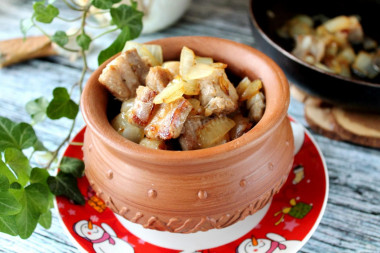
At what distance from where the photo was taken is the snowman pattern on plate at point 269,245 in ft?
3.17

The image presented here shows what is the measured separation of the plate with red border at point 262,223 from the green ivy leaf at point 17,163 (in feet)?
0.37

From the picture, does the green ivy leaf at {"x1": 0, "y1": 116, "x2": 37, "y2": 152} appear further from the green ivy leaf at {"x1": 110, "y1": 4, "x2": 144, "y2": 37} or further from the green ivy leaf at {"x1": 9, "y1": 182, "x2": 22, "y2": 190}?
the green ivy leaf at {"x1": 110, "y1": 4, "x2": 144, "y2": 37}

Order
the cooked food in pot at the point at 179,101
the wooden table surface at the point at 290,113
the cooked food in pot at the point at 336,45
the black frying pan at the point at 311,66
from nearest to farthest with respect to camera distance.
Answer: the cooked food in pot at the point at 179,101 → the wooden table surface at the point at 290,113 → the black frying pan at the point at 311,66 → the cooked food in pot at the point at 336,45

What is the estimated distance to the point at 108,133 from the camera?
0.86 m

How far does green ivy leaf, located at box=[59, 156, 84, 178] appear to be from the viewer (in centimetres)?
113

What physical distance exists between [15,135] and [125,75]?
336 millimetres

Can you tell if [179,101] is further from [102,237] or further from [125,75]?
[102,237]

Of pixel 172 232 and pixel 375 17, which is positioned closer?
pixel 172 232

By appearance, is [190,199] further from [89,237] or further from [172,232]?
[89,237]

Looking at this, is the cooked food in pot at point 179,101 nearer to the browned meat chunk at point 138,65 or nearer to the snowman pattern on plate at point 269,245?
the browned meat chunk at point 138,65

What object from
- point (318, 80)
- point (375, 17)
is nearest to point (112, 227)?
point (318, 80)

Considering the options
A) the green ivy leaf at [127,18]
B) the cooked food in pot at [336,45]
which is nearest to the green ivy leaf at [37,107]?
the green ivy leaf at [127,18]

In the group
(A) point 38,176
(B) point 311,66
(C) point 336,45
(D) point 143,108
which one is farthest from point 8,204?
(C) point 336,45

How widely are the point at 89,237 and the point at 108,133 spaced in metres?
0.30
